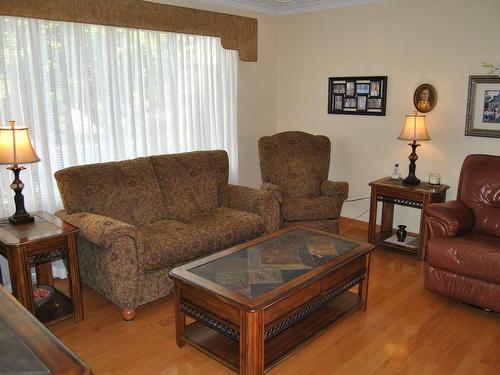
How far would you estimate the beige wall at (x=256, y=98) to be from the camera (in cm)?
500

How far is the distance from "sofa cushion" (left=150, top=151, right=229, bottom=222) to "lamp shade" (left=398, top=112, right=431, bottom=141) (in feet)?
5.62

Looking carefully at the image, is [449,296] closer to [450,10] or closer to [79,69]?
[450,10]

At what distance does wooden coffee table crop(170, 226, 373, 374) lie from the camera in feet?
7.34

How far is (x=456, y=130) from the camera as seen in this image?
13.4 feet

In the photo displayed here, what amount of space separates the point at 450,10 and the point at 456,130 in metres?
1.07

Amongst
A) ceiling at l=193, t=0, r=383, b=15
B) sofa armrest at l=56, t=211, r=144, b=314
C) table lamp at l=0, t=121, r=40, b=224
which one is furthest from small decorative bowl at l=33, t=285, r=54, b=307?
ceiling at l=193, t=0, r=383, b=15

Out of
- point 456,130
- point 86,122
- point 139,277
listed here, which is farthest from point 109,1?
point 456,130

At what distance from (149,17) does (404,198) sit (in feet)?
9.16

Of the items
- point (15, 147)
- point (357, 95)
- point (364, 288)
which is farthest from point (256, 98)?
point (15, 147)

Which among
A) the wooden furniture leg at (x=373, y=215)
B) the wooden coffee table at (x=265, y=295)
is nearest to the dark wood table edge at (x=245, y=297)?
the wooden coffee table at (x=265, y=295)

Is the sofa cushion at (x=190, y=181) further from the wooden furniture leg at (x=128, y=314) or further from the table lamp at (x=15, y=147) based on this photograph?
the table lamp at (x=15, y=147)

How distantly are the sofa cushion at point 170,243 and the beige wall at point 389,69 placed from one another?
2.25 metres

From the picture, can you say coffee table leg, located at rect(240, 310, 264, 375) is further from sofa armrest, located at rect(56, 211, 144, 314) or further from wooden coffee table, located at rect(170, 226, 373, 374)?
sofa armrest, located at rect(56, 211, 144, 314)

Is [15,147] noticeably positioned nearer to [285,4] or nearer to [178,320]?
[178,320]
